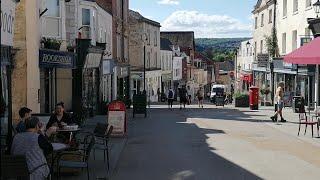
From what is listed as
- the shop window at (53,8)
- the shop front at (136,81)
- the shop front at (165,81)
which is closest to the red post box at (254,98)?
the shop front at (136,81)

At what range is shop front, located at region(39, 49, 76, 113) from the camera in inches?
773

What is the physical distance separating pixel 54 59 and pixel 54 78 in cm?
500

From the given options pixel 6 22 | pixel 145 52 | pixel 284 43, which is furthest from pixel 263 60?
pixel 6 22

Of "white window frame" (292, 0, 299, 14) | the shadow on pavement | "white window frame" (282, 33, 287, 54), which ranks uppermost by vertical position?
"white window frame" (292, 0, 299, 14)

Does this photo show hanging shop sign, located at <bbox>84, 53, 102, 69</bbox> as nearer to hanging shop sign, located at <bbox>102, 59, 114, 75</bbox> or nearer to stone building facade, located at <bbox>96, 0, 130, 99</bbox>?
hanging shop sign, located at <bbox>102, 59, 114, 75</bbox>

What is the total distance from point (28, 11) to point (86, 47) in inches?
371

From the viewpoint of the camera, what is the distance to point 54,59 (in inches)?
790

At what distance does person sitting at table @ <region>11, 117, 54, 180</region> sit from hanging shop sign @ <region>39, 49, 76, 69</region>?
9883 mm

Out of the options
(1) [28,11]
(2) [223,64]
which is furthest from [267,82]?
(2) [223,64]

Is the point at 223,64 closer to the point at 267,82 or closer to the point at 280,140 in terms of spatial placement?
the point at 267,82

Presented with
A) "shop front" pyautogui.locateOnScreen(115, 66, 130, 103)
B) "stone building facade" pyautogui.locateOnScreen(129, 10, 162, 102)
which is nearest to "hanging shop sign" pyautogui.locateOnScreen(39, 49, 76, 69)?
"shop front" pyautogui.locateOnScreen(115, 66, 130, 103)

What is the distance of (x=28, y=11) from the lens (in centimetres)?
1714

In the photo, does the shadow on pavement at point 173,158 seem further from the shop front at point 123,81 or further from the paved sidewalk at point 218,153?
the shop front at point 123,81

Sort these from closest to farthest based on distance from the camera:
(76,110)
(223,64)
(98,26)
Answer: (76,110) → (98,26) → (223,64)
